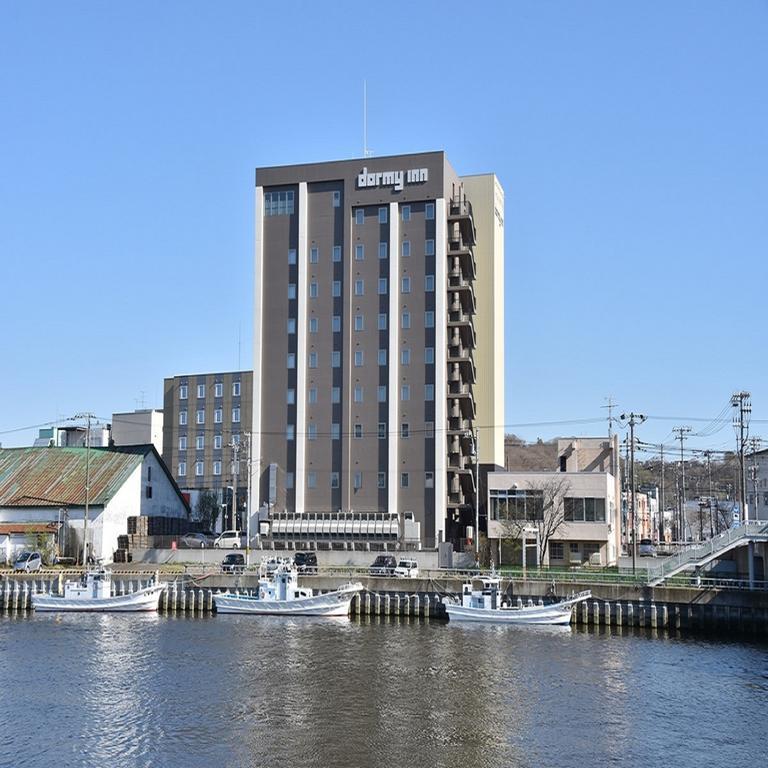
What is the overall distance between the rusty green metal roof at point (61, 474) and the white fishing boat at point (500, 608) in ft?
151

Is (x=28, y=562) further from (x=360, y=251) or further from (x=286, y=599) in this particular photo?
(x=360, y=251)

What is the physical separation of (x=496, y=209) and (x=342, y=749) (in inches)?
3742

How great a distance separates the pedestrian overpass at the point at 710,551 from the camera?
73.1 m

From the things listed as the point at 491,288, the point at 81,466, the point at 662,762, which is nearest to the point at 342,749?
the point at 662,762

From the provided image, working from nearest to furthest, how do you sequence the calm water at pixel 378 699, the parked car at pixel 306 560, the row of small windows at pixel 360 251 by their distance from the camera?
1. the calm water at pixel 378 699
2. the parked car at pixel 306 560
3. the row of small windows at pixel 360 251

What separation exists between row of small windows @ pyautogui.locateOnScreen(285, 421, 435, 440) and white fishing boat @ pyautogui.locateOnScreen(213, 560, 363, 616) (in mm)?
30768

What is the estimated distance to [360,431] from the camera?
109 m

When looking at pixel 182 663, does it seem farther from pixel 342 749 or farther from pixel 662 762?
pixel 662 762

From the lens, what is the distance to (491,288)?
12162cm

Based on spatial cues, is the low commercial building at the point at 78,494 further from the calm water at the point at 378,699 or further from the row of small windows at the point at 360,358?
the calm water at the point at 378,699

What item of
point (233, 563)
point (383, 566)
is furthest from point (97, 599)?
point (383, 566)

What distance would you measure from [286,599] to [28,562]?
30.0 metres

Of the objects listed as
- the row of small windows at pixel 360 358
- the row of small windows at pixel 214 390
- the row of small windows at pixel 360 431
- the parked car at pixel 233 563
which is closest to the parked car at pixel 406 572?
the parked car at pixel 233 563

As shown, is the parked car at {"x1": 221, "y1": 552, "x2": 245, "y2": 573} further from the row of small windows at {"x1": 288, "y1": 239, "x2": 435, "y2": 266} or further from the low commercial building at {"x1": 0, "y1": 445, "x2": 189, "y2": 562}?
the row of small windows at {"x1": 288, "y1": 239, "x2": 435, "y2": 266}
